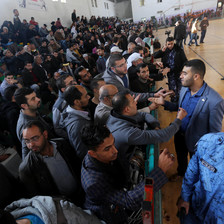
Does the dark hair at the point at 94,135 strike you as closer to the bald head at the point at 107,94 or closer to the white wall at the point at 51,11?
the bald head at the point at 107,94

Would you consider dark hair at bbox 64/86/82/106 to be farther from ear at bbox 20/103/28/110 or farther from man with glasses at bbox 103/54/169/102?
man with glasses at bbox 103/54/169/102

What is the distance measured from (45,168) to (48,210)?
648 mm

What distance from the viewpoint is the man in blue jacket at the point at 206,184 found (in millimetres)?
990

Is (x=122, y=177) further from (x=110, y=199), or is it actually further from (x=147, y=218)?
(x=147, y=218)

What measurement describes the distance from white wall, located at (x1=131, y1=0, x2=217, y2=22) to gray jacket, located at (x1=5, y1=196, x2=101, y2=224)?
34.1m

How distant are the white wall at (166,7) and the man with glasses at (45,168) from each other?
110ft

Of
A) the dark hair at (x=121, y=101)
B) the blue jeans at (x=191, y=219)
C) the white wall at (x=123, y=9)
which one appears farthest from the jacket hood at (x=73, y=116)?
the white wall at (x=123, y=9)

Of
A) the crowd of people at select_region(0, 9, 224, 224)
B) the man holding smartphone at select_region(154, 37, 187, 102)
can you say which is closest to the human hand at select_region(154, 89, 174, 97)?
the crowd of people at select_region(0, 9, 224, 224)

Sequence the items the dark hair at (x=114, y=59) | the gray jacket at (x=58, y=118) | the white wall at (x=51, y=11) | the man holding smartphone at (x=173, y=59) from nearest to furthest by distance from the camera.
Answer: the gray jacket at (x=58, y=118)
the dark hair at (x=114, y=59)
the man holding smartphone at (x=173, y=59)
the white wall at (x=51, y=11)

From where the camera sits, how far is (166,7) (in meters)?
28.0

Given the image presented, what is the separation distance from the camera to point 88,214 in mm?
1141

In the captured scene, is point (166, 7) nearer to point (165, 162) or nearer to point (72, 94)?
point (72, 94)

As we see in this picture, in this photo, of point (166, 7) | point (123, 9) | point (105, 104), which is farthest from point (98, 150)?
A: point (123, 9)

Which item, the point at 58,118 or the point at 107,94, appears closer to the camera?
the point at 107,94
